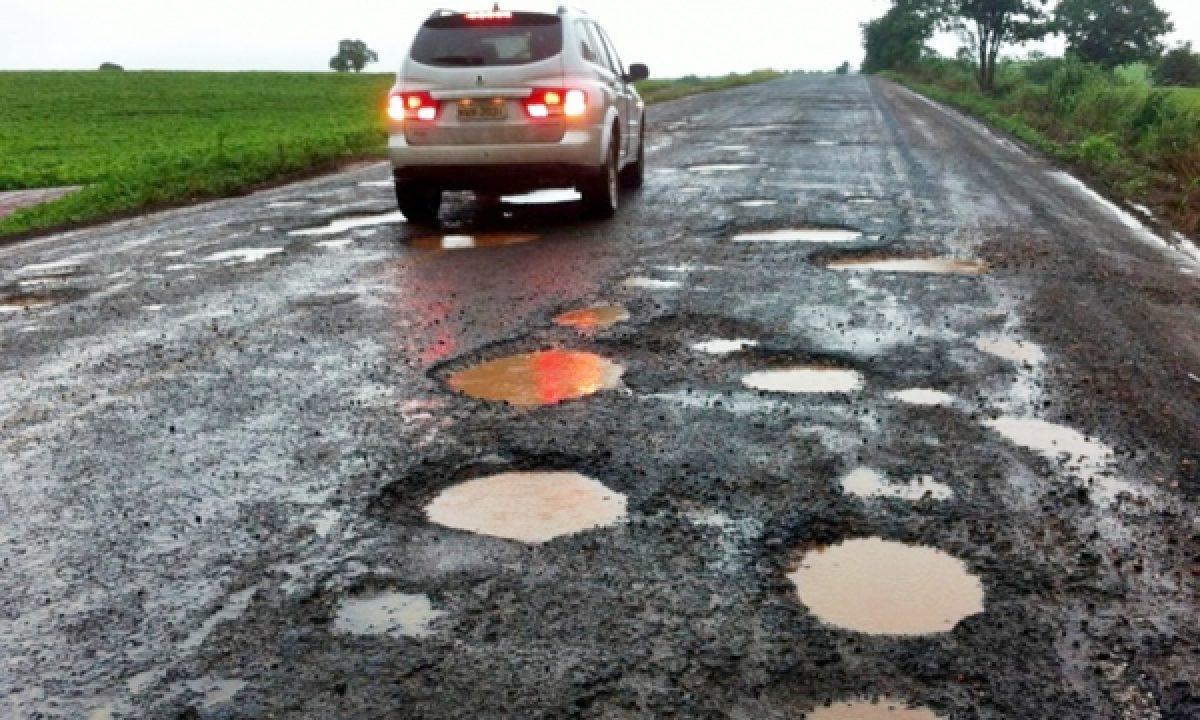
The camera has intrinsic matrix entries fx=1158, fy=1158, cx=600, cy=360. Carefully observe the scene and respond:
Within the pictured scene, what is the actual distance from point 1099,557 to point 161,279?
6308 millimetres

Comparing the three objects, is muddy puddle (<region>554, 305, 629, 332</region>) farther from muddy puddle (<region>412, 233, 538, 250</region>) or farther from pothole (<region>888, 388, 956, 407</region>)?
muddy puddle (<region>412, 233, 538, 250</region>)

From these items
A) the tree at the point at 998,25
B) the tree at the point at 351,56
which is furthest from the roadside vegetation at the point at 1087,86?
the tree at the point at 351,56

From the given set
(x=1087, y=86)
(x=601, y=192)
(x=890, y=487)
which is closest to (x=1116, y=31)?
(x=1087, y=86)

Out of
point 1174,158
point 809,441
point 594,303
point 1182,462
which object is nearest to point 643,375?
point 809,441

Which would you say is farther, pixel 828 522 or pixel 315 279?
pixel 315 279

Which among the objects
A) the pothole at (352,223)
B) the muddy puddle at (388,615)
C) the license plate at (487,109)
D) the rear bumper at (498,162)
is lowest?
the pothole at (352,223)

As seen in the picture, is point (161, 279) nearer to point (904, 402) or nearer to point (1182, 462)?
point (904, 402)

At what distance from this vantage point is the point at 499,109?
375 inches

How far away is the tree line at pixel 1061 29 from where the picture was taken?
4656cm

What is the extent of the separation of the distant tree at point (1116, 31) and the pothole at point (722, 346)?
58389 millimetres

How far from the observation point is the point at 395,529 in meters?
3.38

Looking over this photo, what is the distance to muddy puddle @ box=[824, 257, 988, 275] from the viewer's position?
7320 mm

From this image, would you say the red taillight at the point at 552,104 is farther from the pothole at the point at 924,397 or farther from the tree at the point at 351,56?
the tree at the point at 351,56

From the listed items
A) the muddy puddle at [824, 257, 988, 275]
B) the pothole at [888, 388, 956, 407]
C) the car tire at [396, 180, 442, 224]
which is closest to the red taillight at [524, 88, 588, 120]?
the car tire at [396, 180, 442, 224]
